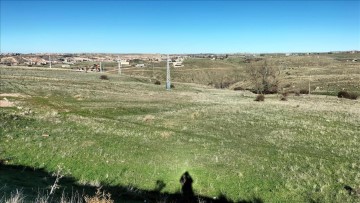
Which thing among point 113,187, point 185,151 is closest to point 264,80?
point 185,151

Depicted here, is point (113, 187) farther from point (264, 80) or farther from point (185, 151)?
point (264, 80)

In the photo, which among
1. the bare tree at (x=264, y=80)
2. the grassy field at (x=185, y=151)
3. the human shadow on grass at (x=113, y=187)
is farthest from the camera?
the bare tree at (x=264, y=80)

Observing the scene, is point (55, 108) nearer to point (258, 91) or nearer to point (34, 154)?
point (34, 154)

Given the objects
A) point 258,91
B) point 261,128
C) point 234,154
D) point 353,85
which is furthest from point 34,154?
point 353,85

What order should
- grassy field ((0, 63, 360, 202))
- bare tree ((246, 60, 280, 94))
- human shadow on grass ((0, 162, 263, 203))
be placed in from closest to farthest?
human shadow on grass ((0, 162, 263, 203)) → grassy field ((0, 63, 360, 202)) → bare tree ((246, 60, 280, 94))

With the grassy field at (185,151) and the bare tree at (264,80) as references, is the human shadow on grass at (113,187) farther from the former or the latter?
the bare tree at (264,80)

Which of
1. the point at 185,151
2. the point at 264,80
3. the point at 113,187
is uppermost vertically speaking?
the point at 185,151

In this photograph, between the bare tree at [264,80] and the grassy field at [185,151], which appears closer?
the grassy field at [185,151]

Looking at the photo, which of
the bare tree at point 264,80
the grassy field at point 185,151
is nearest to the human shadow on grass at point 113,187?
the grassy field at point 185,151

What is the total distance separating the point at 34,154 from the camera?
23078 millimetres

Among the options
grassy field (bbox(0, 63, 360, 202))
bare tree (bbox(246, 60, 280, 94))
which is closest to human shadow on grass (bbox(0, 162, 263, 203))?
grassy field (bbox(0, 63, 360, 202))

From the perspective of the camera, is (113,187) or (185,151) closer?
(113,187)

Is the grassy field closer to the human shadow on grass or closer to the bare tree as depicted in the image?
the human shadow on grass

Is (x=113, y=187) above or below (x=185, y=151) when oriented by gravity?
below
